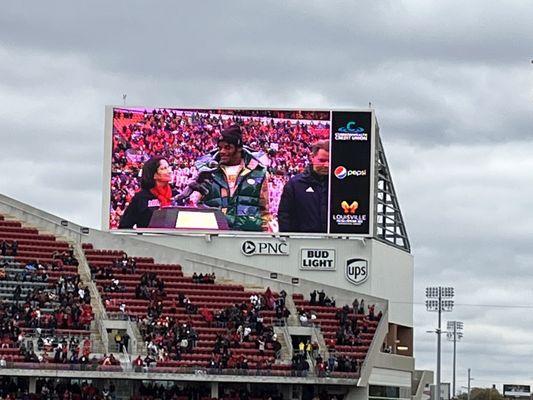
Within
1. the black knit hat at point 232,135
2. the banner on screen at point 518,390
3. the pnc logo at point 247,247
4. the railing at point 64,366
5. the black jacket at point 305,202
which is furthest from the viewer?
the banner on screen at point 518,390

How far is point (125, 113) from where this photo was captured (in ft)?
237

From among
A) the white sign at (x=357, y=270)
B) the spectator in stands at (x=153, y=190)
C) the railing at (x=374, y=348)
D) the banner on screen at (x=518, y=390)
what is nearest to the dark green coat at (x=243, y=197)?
the spectator in stands at (x=153, y=190)

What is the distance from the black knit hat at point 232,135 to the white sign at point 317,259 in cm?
571

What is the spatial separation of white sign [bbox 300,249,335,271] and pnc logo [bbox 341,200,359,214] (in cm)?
243

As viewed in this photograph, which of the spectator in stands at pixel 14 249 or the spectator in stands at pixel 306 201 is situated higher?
the spectator in stands at pixel 306 201

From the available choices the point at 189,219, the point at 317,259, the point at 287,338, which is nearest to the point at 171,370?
the point at 287,338

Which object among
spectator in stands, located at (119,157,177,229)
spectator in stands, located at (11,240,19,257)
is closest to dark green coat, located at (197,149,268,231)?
spectator in stands, located at (119,157,177,229)

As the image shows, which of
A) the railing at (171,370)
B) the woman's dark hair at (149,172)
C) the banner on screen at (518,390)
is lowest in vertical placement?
the banner on screen at (518,390)

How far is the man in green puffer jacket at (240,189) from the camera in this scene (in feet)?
231

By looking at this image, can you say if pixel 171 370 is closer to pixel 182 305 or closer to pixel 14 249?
pixel 182 305

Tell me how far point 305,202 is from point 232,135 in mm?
4582

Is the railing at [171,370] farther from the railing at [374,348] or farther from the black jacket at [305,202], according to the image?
the black jacket at [305,202]

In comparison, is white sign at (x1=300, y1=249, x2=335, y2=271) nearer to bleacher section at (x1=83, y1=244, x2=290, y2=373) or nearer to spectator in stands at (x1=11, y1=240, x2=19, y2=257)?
bleacher section at (x1=83, y1=244, x2=290, y2=373)

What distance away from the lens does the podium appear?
71.1m
